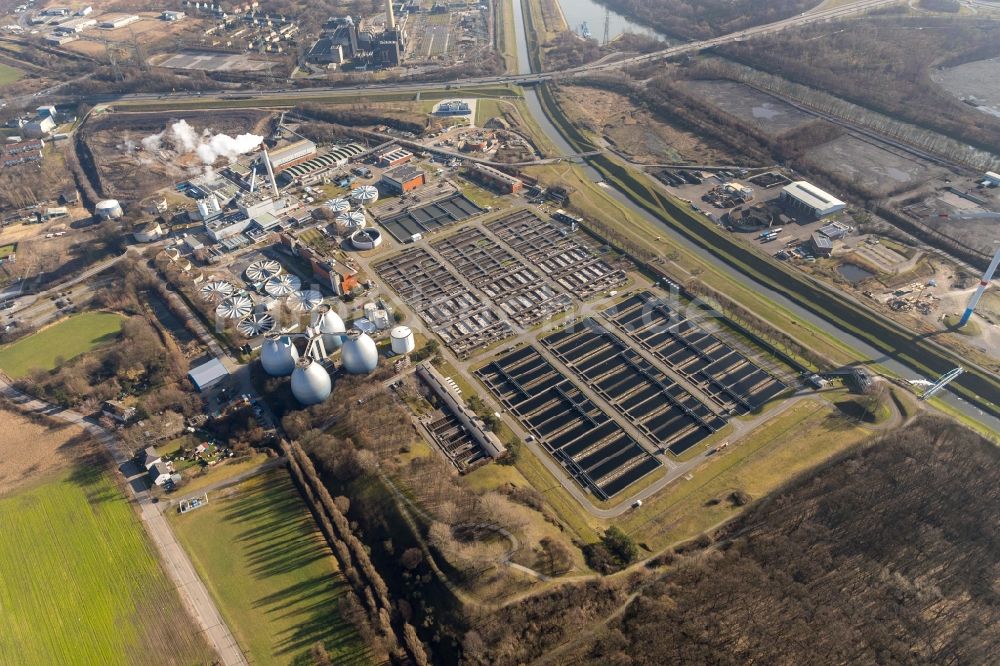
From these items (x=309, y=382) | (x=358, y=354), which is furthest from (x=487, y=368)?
(x=309, y=382)

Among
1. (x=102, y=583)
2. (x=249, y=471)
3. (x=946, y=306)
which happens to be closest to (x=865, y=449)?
(x=946, y=306)

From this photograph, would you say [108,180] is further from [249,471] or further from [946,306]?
[946,306]

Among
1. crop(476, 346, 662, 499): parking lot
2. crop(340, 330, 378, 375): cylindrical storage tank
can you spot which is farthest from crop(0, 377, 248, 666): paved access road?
crop(476, 346, 662, 499): parking lot

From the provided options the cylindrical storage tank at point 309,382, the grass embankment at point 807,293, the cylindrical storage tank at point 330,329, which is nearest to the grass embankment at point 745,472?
the grass embankment at point 807,293

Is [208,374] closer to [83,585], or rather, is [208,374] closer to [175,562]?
[175,562]

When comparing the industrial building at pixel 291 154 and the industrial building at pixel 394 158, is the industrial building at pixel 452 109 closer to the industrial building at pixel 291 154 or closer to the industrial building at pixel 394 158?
the industrial building at pixel 394 158
